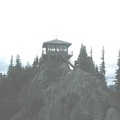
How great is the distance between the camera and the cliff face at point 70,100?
4288 centimetres

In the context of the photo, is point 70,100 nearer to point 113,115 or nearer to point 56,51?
point 113,115

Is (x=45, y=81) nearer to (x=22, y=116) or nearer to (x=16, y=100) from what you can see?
(x=16, y=100)

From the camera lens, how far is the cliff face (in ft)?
141

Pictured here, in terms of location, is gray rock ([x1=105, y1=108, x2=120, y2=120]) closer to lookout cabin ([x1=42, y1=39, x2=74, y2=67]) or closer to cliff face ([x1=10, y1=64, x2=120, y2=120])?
cliff face ([x1=10, y1=64, x2=120, y2=120])

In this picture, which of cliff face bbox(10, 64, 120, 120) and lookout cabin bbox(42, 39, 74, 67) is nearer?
cliff face bbox(10, 64, 120, 120)

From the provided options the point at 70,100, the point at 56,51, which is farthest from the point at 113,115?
the point at 56,51

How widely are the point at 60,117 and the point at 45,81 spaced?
16.3m

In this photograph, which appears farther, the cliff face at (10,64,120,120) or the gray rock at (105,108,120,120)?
the cliff face at (10,64,120,120)

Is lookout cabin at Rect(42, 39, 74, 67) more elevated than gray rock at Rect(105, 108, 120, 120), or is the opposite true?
lookout cabin at Rect(42, 39, 74, 67)

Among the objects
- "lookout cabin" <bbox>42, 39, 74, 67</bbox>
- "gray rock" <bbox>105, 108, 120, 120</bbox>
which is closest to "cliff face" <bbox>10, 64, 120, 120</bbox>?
"gray rock" <bbox>105, 108, 120, 120</bbox>

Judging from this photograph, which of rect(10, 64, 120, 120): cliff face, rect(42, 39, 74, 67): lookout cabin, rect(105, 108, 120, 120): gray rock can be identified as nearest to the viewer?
rect(105, 108, 120, 120): gray rock

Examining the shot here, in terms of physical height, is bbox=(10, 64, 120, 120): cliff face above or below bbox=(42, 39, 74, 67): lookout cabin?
below

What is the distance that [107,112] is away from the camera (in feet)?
133

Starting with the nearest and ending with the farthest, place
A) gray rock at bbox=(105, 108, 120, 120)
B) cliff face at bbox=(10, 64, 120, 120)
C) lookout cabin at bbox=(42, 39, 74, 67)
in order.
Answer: gray rock at bbox=(105, 108, 120, 120), cliff face at bbox=(10, 64, 120, 120), lookout cabin at bbox=(42, 39, 74, 67)
